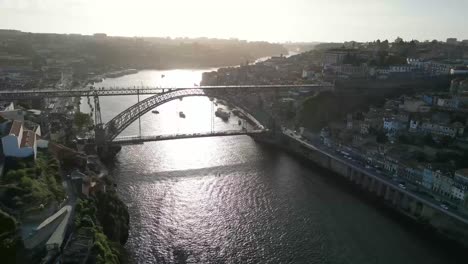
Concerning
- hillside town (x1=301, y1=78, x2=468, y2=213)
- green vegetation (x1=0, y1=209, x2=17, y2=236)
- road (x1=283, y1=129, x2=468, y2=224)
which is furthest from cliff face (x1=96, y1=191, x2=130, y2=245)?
hillside town (x1=301, y1=78, x2=468, y2=213)

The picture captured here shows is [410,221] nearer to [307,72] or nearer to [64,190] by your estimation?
[64,190]

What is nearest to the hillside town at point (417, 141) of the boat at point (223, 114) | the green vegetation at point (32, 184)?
the boat at point (223, 114)

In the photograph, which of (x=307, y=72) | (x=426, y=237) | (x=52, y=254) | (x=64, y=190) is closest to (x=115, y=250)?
(x=52, y=254)

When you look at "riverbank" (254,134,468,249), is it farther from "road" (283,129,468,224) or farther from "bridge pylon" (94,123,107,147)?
"bridge pylon" (94,123,107,147)

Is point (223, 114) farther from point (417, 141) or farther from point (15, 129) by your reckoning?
point (15, 129)

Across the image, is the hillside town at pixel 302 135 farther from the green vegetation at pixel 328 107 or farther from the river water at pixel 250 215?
the river water at pixel 250 215
